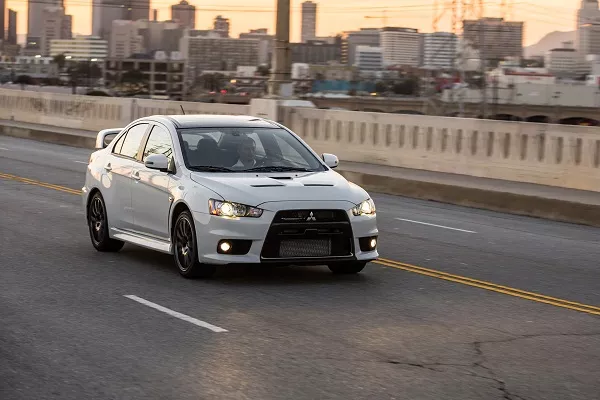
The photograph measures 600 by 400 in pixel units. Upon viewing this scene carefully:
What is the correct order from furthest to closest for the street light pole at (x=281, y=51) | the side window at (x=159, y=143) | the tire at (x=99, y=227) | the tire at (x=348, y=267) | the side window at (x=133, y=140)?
the street light pole at (x=281, y=51) → the tire at (x=99, y=227) → the side window at (x=133, y=140) → the side window at (x=159, y=143) → the tire at (x=348, y=267)

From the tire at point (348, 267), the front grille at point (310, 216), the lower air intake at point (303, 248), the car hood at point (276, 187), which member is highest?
the car hood at point (276, 187)

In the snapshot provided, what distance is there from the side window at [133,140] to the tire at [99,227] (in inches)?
23.8

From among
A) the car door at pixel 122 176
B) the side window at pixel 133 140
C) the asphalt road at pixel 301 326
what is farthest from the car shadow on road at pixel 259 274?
the side window at pixel 133 140

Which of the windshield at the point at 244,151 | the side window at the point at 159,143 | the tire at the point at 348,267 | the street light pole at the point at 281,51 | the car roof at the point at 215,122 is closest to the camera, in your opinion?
the tire at the point at 348,267

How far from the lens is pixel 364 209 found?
11.5m

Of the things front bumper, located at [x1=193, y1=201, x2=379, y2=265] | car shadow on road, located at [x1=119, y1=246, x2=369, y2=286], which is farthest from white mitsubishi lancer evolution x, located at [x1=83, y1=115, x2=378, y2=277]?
car shadow on road, located at [x1=119, y1=246, x2=369, y2=286]

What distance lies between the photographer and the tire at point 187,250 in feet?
37.2

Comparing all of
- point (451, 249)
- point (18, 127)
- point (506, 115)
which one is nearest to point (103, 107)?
point (18, 127)

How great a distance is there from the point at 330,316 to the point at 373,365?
1.90 m

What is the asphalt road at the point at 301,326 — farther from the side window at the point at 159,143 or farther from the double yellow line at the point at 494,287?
the side window at the point at 159,143

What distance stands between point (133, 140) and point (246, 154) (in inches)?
69.1

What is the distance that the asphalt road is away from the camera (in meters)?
7.21

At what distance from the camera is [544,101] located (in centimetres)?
18238

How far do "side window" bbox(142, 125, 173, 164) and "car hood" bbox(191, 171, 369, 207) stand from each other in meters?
0.80
